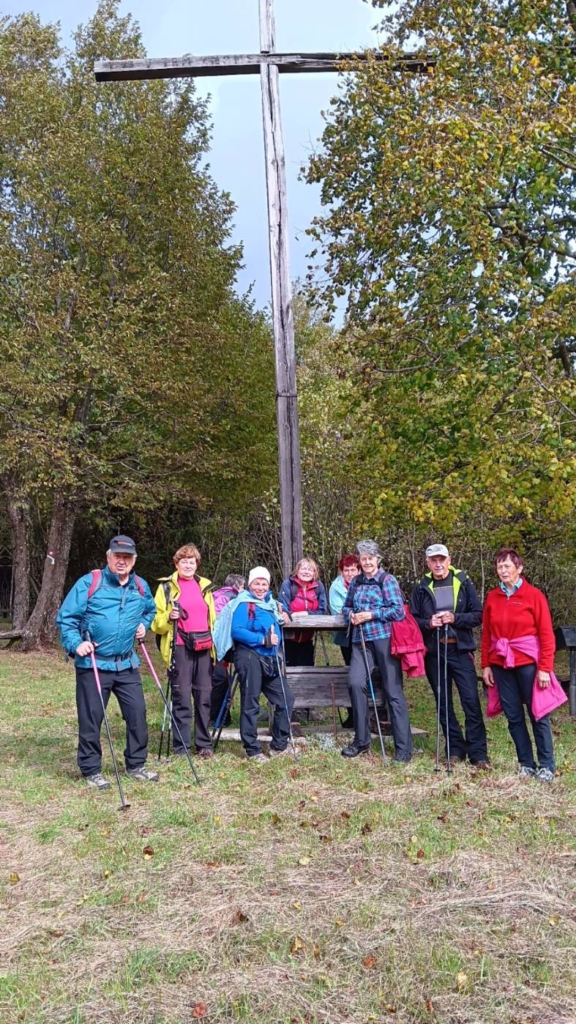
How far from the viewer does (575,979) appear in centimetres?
354

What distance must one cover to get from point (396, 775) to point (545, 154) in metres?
6.93

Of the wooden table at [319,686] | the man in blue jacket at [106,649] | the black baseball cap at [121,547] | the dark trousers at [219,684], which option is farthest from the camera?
the dark trousers at [219,684]

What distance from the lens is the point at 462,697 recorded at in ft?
23.7

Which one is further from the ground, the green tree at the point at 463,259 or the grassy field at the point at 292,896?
the green tree at the point at 463,259

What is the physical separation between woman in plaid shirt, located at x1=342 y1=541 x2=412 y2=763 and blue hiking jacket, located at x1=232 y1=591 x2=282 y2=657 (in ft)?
2.51

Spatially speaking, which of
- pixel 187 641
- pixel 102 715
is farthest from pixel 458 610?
pixel 102 715

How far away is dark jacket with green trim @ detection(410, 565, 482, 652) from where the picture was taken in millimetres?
7176

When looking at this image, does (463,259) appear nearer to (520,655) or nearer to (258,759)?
(520,655)

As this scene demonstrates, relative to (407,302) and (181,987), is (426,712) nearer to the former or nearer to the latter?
(407,302)

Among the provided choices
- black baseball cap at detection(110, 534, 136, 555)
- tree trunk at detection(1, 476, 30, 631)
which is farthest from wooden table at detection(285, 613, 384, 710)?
tree trunk at detection(1, 476, 30, 631)

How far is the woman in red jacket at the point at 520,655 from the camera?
666 cm

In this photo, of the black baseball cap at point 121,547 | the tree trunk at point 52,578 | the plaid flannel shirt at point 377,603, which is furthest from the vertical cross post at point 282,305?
the tree trunk at point 52,578

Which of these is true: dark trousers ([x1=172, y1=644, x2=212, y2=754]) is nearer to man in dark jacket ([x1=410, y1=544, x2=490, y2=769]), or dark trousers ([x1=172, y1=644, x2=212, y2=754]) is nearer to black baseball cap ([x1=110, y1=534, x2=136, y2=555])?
black baseball cap ([x1=110, y1=534, x2=136, y2=555])

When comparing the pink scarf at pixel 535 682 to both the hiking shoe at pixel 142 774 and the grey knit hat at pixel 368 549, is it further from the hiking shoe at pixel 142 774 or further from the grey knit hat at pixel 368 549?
the hiking shoe at pixel 142 774
